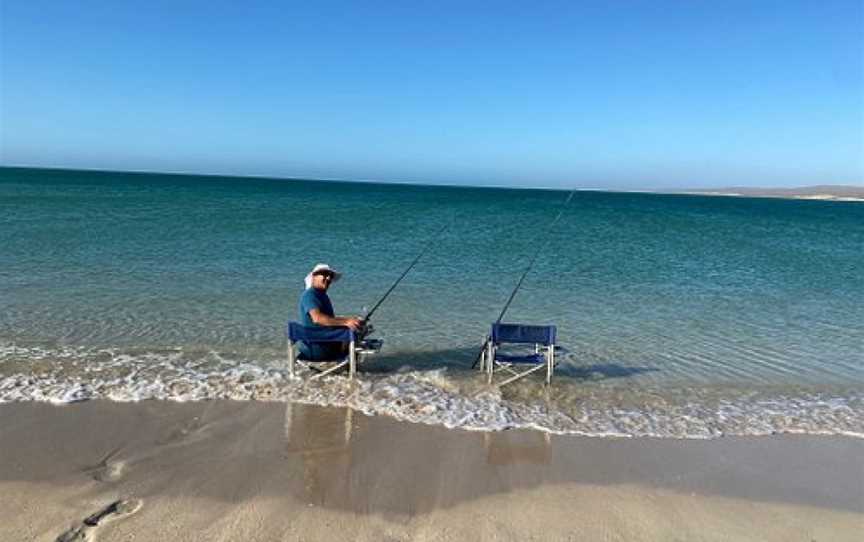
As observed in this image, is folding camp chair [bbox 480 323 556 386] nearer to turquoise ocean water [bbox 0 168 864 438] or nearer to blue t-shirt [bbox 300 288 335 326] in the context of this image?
turquoise ocean water [bbox 0 168 864 438]

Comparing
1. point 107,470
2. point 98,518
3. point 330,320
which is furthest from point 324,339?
point 98,518

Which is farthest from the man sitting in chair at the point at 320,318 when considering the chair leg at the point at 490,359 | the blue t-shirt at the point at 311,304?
the chair leg at the point at 490,359

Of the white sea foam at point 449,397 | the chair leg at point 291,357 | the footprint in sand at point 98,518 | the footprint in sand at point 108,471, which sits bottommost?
the white sea foam at point 449,397

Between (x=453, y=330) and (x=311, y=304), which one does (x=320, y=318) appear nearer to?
(x=311, y=304)

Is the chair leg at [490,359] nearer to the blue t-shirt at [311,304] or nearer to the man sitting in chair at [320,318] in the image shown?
the man sitting in chair at [320,318]

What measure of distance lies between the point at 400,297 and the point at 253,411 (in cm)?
654

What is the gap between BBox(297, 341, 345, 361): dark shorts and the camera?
25.0ft

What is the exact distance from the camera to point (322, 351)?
7.66 m

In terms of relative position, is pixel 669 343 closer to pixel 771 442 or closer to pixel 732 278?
pixel 771 442

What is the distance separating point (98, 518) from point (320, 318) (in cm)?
356

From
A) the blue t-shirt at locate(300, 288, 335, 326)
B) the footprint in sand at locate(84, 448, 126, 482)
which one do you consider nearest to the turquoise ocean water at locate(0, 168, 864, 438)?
the blue t-shirt at locate(300, 288, 335, 326)

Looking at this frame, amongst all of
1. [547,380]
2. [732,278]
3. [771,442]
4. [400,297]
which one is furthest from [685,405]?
[732,278]

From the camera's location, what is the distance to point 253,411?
650 centimetres

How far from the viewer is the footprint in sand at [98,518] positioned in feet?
13.4
